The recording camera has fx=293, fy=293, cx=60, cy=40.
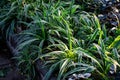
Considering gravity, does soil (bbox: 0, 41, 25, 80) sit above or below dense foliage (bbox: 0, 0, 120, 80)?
below

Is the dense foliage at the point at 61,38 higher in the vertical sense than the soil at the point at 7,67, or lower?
higher

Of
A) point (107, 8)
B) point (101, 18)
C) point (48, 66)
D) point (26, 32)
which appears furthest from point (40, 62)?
point (107, 8)

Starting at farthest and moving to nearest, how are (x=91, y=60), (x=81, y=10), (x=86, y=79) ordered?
(x=81, y=10), (x=91, y=60), (x=86, y=79)

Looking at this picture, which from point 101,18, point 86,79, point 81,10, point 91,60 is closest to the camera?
point 86,79

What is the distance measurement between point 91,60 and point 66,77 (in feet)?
1.04

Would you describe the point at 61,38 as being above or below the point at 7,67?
above

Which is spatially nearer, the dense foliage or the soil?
the dense foliage

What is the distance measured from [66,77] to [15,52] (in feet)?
3.65

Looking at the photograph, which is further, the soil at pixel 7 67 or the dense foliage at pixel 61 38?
the soil at pixel 7 67

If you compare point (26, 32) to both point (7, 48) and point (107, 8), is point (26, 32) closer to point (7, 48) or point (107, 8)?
point (7, 48)

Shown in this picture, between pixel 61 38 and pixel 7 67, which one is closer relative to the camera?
pixel 61 38

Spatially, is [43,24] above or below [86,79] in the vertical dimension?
above

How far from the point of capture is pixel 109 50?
299 cm

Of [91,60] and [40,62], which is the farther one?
[40,62]
